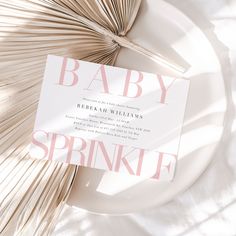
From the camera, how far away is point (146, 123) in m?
0.57

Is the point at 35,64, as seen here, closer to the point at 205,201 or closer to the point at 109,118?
the point at 109,118

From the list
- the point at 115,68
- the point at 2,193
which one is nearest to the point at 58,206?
the point at 2,193

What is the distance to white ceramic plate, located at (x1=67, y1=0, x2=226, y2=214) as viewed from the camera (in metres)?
0.55

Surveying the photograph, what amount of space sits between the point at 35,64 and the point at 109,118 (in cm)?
12

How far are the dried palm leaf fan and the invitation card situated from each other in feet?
0.05

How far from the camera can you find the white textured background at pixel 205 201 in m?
0.59

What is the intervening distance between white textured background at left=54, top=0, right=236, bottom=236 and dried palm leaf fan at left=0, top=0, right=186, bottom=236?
8 cm

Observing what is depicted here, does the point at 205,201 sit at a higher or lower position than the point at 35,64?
lower

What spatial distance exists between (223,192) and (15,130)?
31cm

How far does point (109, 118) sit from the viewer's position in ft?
1.87

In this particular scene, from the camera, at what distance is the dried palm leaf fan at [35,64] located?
0.56m

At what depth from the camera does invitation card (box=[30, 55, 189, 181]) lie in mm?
563

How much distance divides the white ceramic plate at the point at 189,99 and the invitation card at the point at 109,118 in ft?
0.04

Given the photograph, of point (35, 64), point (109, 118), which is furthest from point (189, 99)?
point (35, 64)
